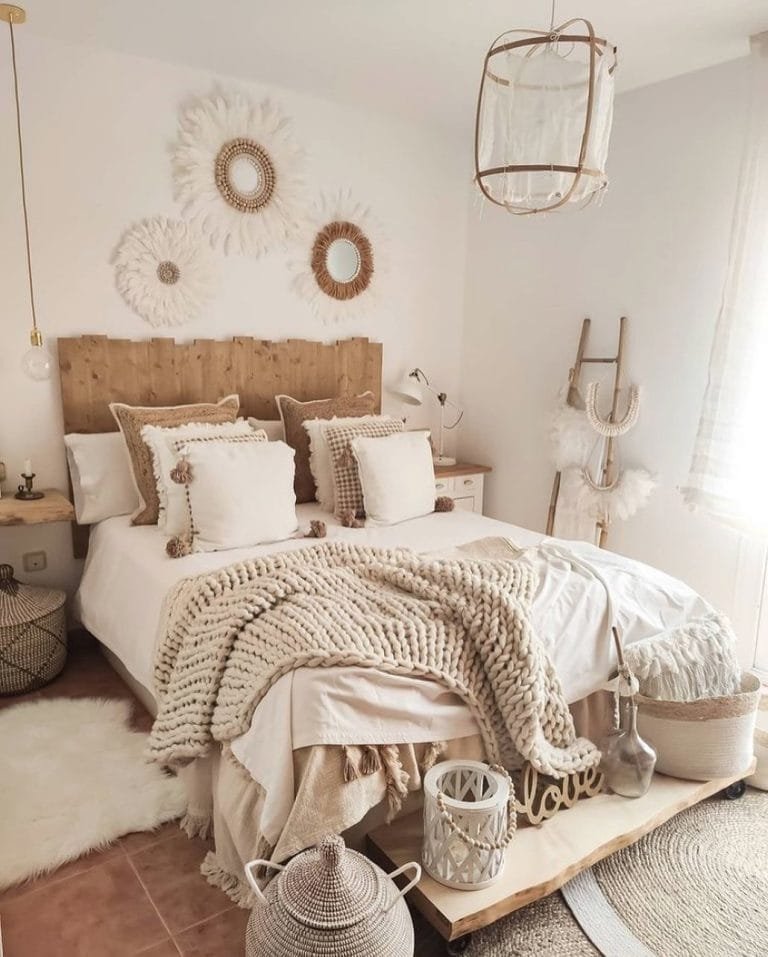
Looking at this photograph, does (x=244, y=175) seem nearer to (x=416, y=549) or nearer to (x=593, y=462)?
(x=416, y=549)

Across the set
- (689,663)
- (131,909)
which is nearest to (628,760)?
(689,663)

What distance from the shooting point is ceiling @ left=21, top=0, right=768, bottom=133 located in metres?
2.48

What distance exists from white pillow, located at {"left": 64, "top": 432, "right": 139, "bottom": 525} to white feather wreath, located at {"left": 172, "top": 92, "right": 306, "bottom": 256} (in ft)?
3.55

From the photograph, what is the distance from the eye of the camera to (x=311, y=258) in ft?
11.9

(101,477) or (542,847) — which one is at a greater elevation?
(101,477)

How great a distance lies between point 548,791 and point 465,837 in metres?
0.38

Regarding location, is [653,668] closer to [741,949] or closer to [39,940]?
[741,949]

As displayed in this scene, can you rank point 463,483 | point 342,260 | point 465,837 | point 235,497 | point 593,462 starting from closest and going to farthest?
point 465,837 → point 235,497 → point 593,462 → point 342,260 → point 463,483

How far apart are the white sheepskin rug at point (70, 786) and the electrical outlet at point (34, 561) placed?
2.09 feet

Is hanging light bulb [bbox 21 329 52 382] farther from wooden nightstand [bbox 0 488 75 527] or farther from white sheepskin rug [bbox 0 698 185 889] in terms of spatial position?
white sheepskin rug [bbox 0 698 185 889]

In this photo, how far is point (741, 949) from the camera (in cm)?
172

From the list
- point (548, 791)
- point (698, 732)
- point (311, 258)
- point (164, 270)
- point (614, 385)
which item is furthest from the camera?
point (311, 258)

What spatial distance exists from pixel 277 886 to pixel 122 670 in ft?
5.46

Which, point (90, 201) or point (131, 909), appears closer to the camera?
point (131, 909)
